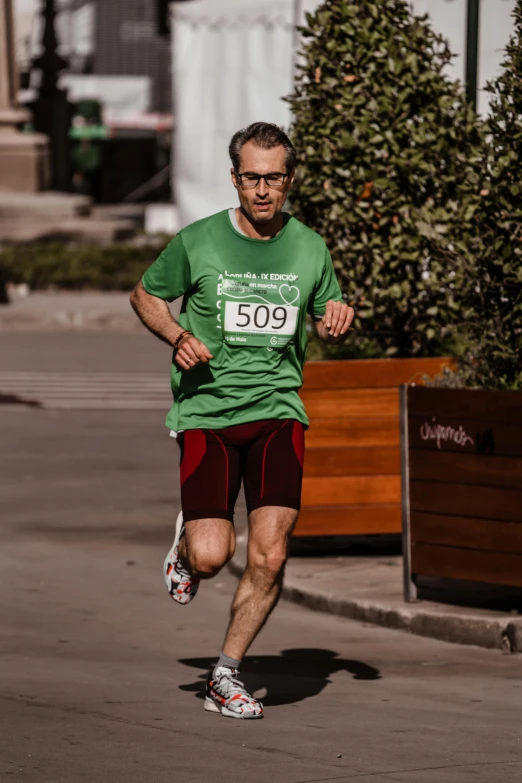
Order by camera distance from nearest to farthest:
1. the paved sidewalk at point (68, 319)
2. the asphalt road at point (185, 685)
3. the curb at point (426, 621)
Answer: the asphalt road at point (185, 685) → the curb at point (426, 621) → the paved sidewalk at point (68, 319)

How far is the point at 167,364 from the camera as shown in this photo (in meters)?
20.8

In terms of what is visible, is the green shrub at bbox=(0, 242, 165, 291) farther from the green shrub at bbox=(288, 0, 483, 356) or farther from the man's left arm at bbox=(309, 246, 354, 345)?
the man's left arm at bbox=(309, 246, 354, 345)

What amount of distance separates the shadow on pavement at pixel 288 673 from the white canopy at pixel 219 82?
19324 millimetres

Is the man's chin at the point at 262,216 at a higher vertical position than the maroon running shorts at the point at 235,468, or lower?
higher

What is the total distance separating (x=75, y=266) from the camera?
28297 millimetres

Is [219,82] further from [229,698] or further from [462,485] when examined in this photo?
[229,698]

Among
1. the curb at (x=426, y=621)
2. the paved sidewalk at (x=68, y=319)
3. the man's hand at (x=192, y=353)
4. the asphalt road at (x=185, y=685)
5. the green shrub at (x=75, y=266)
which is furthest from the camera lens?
the green shrub at (x=75, y=266)

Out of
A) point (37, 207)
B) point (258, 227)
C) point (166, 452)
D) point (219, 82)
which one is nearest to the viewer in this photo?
point (258, 227)

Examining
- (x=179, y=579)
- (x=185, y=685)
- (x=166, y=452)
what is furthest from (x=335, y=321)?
(x=166, y=452)

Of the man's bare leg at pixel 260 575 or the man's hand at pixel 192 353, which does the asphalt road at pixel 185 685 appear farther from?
the man's hand at pixel 192 353

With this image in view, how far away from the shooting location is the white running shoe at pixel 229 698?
20.4ft

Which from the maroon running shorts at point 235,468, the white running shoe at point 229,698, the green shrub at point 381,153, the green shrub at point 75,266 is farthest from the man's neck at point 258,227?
the green shrub at point 75,266

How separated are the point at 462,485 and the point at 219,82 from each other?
841 inches

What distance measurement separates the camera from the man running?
6.26m
